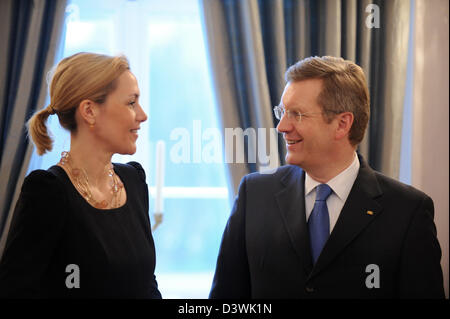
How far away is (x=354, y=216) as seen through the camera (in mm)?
1448

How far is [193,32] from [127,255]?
5.73 feet

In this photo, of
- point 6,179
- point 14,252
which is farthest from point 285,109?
point 6,179

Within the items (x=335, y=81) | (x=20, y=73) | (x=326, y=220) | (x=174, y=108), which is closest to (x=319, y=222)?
(x=326, y=220)

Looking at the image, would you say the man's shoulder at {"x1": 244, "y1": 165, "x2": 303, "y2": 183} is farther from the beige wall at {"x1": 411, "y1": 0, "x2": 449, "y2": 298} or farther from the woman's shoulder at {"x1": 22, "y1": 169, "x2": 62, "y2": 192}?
the beige wall at {"x1": 411, "y1": 0, "x2": 449, "y2": 298}

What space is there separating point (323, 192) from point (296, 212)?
4.4 inches

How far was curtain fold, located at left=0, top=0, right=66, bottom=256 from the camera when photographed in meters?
2.56

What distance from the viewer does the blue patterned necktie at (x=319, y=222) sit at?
144 cm

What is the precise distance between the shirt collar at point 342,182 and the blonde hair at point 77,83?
0.71m

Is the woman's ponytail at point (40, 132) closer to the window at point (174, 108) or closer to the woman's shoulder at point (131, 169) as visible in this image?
the woman's shoulder at point (131, 169)

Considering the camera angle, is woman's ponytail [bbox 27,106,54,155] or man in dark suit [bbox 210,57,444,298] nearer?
man in dark suit [bbox 210,57,444,298]

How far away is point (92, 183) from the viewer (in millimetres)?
1511

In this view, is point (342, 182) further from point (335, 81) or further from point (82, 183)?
point (82, 183)

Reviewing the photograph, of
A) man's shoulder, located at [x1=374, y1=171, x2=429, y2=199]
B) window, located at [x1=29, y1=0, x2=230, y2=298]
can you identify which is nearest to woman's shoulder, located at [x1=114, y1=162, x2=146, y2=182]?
man's shoulder, located at [x1=374, y1=171, x2=429, y2=199]
